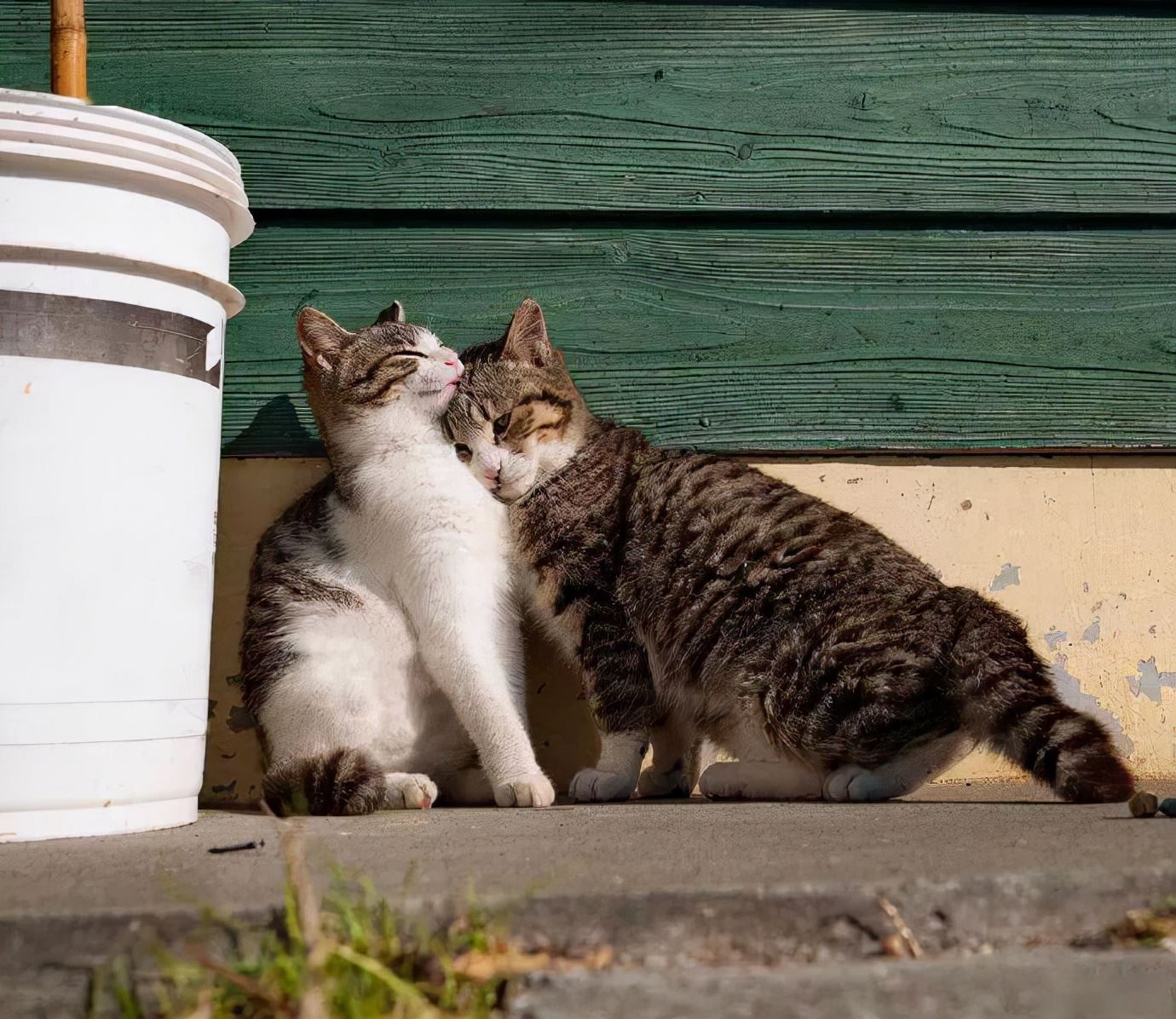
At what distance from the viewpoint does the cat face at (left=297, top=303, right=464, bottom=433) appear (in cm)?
243

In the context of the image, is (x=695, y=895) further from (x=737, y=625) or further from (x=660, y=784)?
(x=660, y=784)

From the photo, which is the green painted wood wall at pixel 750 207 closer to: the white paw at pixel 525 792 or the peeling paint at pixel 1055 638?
the peeling paint at pixel 1055 638

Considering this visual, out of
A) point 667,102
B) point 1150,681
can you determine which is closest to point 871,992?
point 1150,681

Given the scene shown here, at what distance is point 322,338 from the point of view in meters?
2.46

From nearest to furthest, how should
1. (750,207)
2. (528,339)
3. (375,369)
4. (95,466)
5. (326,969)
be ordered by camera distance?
(326,969) → (95,466) → (375,369) → (528,339) → (750,207)

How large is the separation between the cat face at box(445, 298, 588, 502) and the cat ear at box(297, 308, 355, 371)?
10.5 inches

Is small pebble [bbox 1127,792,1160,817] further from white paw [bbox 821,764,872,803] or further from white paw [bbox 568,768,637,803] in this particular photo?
white paw [bbox 568,768,637,803]

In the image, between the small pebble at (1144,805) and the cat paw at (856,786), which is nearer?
the small pebble at (1144,805)

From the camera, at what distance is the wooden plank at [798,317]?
2641 mm

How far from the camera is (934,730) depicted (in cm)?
205

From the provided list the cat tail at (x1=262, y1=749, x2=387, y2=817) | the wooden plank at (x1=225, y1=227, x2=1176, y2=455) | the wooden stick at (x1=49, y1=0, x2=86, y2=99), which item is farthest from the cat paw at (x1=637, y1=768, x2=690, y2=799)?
the wooden stick at (x1=49, y1=0, x2=86, y2=99)

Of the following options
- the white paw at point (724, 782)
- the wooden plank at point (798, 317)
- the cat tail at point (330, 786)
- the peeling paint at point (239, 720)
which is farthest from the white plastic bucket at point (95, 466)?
the white paw at point (724, 782)

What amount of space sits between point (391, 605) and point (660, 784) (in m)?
0.68

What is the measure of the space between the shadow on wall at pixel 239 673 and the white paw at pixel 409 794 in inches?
18.8
